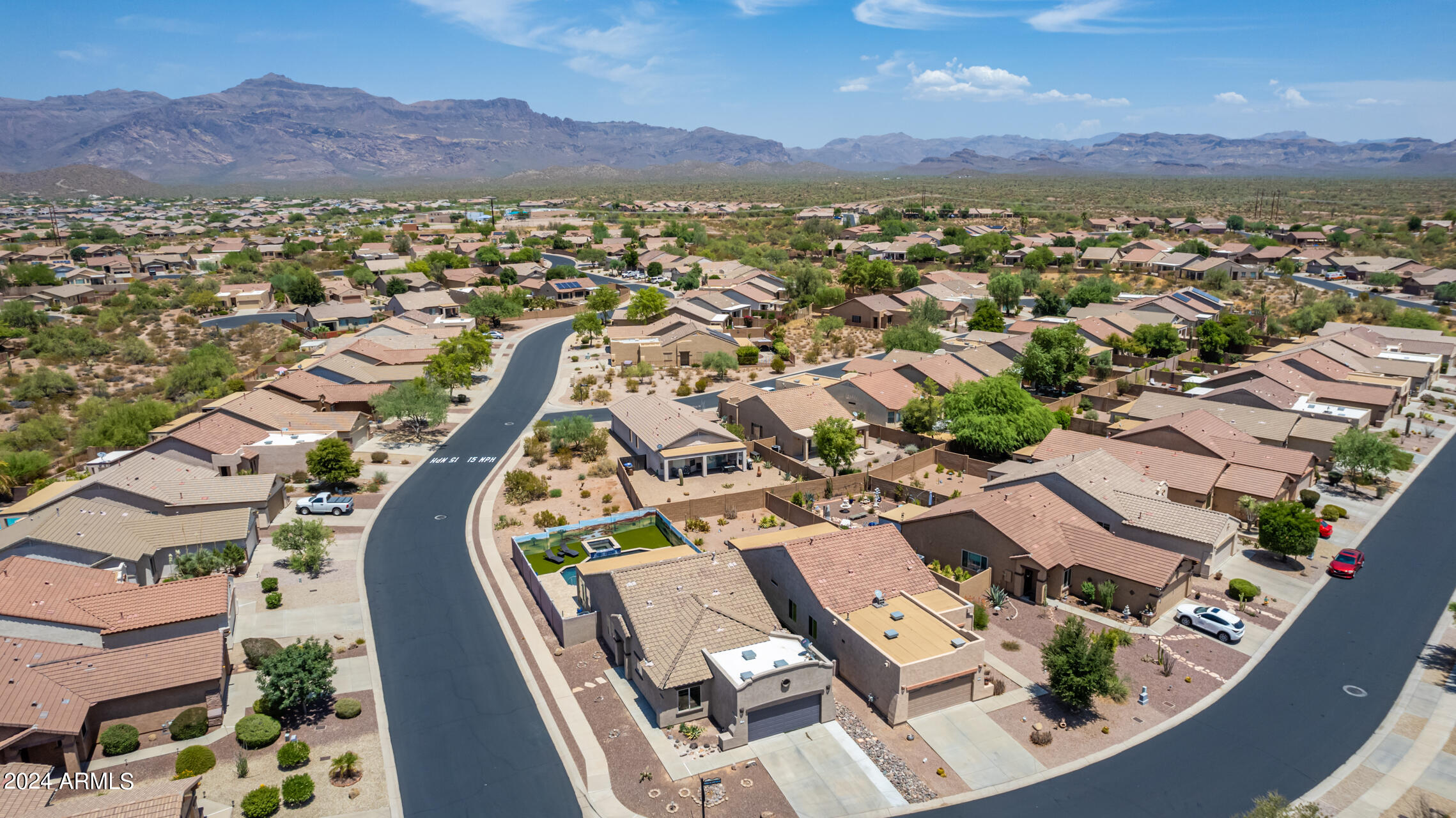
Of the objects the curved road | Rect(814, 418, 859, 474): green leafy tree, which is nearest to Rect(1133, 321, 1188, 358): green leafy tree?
the curved road

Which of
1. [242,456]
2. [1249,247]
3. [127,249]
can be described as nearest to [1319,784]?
[242,456]

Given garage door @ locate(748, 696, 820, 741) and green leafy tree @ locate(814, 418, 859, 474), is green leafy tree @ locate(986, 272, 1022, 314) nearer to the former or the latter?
green leafy tree @ locate(814, 418, 859, 474)

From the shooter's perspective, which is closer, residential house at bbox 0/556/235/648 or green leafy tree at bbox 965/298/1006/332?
residential house at bbox 0/556/235/648

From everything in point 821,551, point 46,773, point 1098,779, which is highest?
point 821,551

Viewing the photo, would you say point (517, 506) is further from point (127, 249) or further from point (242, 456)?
point (127, 249)

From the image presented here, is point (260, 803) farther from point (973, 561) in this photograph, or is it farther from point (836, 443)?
point (836, 443)
